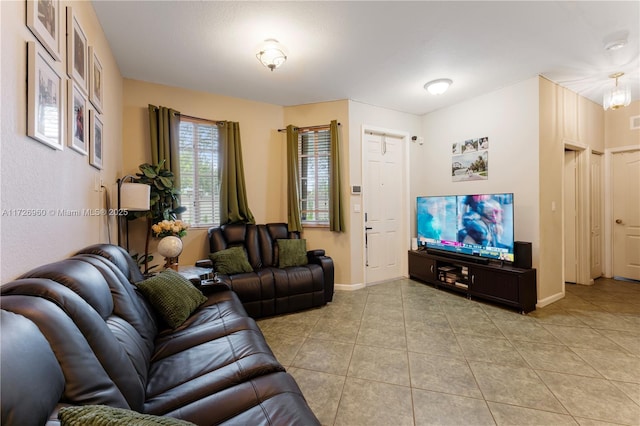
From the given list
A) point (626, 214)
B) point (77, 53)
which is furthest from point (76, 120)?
point (626, 214)

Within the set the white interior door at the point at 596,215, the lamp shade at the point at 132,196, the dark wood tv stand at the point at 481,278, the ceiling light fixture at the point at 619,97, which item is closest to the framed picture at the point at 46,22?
the lamp shade at the point at 132,196

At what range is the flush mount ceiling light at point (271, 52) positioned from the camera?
7.92 feet

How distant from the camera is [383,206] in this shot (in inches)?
169

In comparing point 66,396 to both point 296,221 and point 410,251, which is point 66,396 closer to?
point 296,221

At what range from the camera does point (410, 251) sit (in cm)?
434

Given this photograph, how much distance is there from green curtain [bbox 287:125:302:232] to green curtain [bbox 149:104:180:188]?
1.49 meters

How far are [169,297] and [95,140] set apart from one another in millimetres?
1333

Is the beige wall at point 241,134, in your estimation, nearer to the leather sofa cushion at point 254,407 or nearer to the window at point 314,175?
the window at point 314,175

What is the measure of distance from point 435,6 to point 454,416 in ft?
9.46

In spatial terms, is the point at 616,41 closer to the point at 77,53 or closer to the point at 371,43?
the point at 371,43

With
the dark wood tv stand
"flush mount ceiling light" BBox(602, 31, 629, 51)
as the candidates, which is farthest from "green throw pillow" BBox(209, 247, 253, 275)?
"flush mount ceiling light" BBox(602, 31, 629, 51)

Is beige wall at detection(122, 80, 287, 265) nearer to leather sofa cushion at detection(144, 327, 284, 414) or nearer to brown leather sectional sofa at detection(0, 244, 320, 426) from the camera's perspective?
brown leather sectional sofa at detection(0, 244, 320, 426)

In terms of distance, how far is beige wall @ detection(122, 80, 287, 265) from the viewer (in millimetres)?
3186

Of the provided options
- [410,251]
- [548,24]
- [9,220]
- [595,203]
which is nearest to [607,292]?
[595,203]
